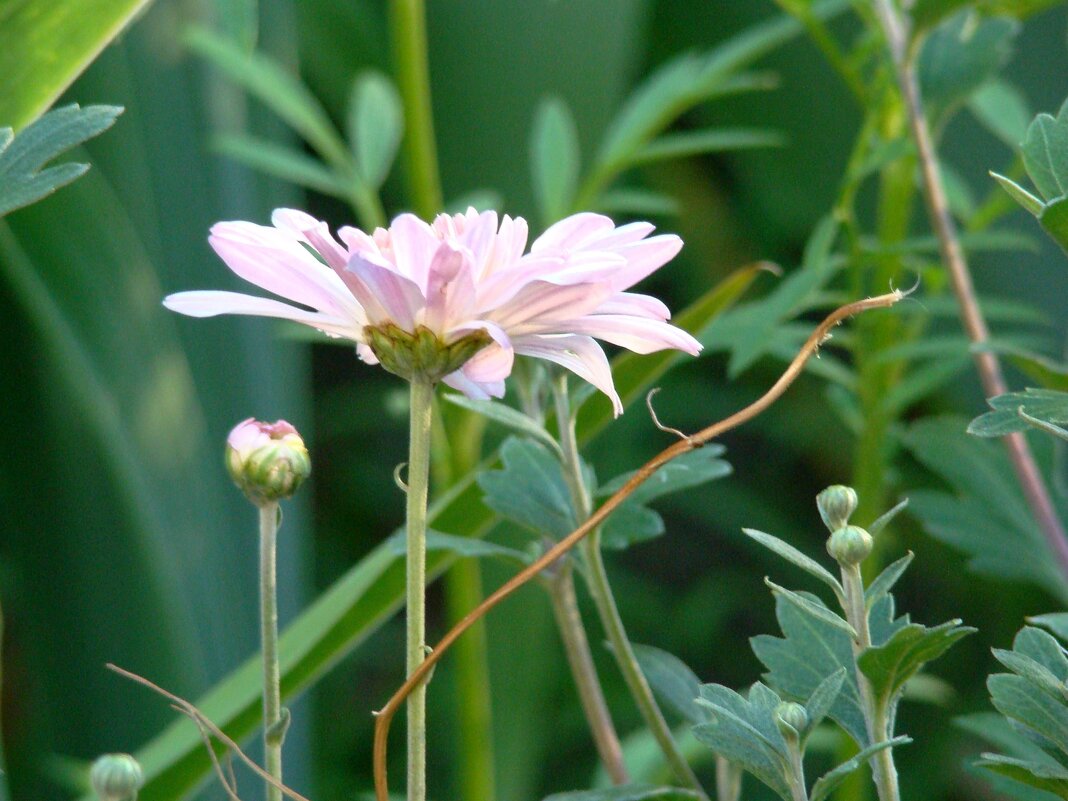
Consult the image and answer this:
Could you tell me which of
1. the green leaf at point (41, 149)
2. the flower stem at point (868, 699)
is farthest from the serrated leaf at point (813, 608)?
the green leaf at point (41, 149)

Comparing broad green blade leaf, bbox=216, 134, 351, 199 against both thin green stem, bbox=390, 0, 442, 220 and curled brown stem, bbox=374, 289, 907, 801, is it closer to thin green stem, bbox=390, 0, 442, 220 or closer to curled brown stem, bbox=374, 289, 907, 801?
thin green stem, bbox=390, 0, 442, 220

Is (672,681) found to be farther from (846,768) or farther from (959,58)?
(959,58)

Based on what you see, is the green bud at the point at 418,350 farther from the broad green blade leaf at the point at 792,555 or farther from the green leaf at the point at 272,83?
the green leaf at the point at 272,83

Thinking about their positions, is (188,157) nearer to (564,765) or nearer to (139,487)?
(139,487)

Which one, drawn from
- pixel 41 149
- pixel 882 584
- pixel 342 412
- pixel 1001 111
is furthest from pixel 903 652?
pixel 342 412

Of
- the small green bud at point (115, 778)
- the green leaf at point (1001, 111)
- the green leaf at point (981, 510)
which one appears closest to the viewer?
the small green bud at point (115, 778)

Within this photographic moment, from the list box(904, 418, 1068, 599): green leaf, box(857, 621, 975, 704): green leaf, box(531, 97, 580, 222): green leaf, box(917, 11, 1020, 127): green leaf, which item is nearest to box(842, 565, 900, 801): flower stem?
box(857, 621, 975, 704): green leaf

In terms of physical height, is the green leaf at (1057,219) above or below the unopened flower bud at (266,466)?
above
